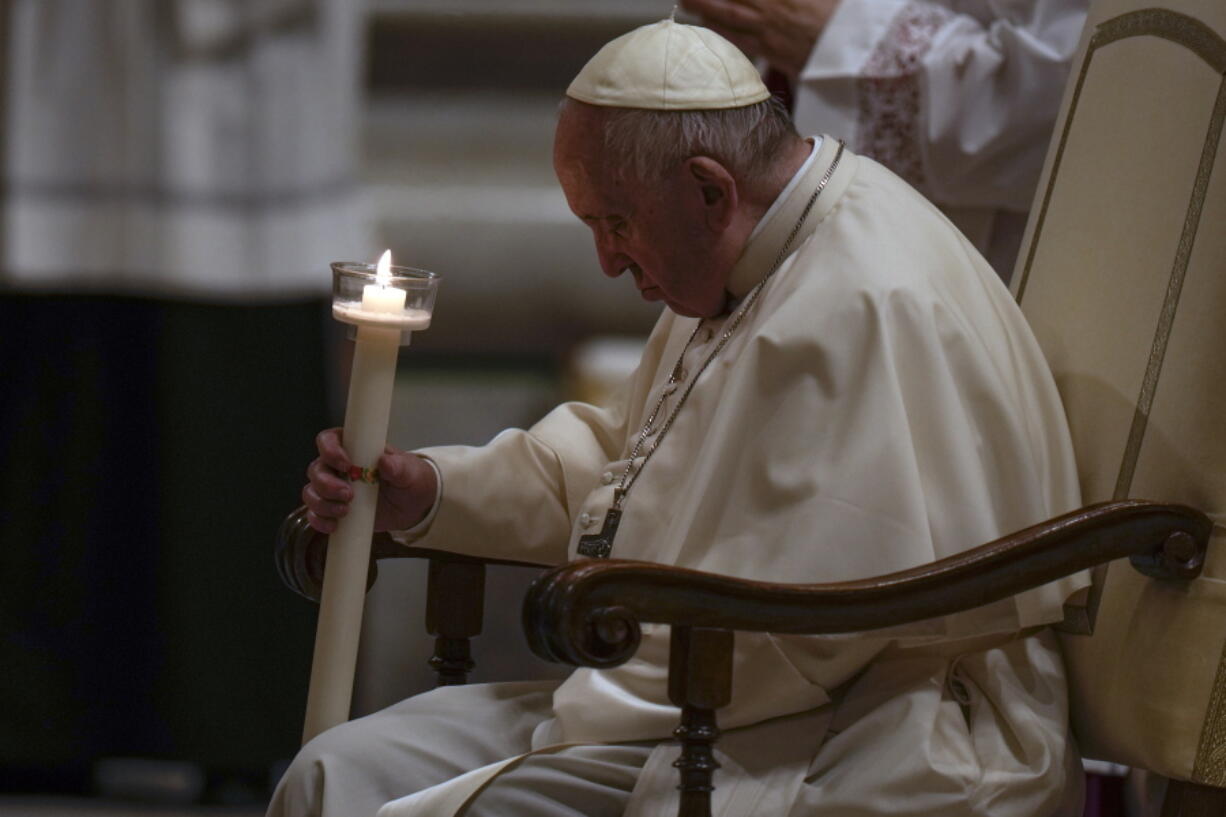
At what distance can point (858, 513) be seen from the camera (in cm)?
201

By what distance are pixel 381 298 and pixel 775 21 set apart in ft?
4.14

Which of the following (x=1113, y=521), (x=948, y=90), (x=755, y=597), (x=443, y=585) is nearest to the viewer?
(x=755, y=597)

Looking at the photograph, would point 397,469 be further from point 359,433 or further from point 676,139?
point 676,139

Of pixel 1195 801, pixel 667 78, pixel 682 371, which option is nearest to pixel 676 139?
pixel 667 78

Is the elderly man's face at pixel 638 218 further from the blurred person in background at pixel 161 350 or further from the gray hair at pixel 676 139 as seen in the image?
the blurred person in background at pixel 161 350

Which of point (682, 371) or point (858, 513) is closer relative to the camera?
point (858, 513)

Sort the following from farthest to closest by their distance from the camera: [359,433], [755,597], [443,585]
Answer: [443,585]
[359,433]
[755,597]

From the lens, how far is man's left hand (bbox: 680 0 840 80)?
304cm

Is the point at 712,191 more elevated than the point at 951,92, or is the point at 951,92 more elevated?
the point at 951,92

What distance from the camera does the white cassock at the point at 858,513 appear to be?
6.59ft

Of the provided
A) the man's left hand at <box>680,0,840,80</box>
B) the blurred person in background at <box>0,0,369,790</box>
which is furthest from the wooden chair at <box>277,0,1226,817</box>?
the blurred person in background at <box>0,0,369,790</box>

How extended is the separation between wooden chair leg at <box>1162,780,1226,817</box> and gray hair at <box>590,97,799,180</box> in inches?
32.5

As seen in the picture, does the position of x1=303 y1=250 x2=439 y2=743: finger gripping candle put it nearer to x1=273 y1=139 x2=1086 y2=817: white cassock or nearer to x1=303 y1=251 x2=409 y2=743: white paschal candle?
x1=303 y1=251 x2=409 y2=743: white paschal candle

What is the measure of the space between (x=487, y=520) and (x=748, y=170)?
58 cm
